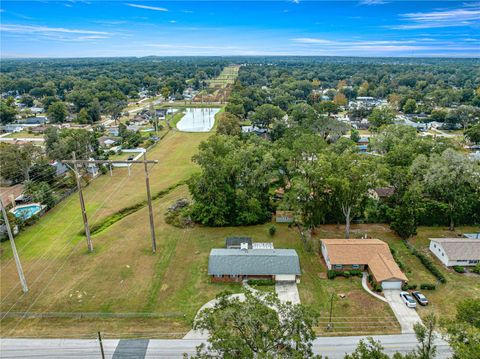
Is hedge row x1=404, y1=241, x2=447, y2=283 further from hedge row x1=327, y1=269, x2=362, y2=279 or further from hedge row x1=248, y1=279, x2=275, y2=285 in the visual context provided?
hedge row x1=248, y1=279, x2=275, y2=285

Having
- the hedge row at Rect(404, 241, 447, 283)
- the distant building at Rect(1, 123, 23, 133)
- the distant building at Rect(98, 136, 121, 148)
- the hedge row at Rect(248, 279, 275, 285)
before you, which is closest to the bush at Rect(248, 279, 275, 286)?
the hedge row at Rect(248, 279, 275, 285)

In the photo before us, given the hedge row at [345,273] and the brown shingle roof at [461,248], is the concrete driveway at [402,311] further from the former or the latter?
the brown shingle roof at [461,248]

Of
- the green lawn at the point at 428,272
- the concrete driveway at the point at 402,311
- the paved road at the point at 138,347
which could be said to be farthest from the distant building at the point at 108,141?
the concrete driveway at the point at 402,311

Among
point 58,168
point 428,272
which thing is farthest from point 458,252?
point 58,168

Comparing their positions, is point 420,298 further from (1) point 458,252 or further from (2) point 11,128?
(2) point 11,128

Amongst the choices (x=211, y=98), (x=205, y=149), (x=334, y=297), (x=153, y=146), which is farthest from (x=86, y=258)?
(x=211, y=98)
